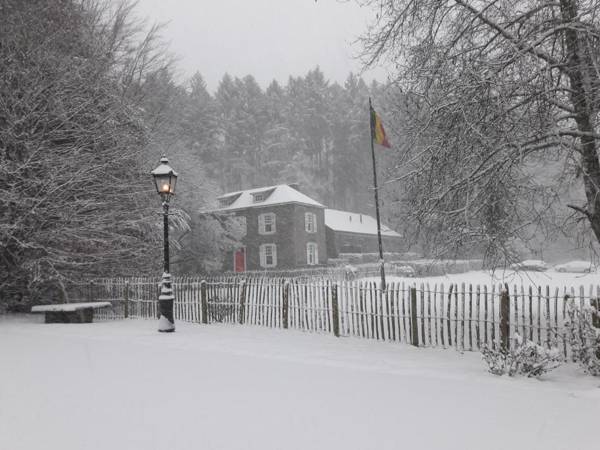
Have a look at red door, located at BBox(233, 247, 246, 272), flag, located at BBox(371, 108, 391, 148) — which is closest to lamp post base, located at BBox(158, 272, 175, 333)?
flag, located at BBox(371, 108, 391, 148)

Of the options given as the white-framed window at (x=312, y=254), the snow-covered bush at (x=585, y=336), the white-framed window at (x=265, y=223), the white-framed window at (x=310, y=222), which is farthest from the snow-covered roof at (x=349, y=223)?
the snow-covered bush at (x=585, y=336)

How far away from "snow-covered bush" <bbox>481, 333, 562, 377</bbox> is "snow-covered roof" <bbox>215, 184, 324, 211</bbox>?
29.2 m

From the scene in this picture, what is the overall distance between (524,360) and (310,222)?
31688 millimetres

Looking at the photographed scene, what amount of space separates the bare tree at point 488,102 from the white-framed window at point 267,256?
27779mm

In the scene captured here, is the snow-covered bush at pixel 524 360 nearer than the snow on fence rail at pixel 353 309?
Yes

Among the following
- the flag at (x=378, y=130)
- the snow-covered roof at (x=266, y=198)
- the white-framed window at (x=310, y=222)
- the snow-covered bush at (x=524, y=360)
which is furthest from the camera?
the white-framed window at (x=310, y=222)

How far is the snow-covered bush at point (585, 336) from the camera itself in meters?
6.59

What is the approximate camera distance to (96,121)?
1521 centimetres

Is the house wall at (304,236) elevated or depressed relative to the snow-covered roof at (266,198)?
depressed

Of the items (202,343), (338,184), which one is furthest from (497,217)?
(338,184)

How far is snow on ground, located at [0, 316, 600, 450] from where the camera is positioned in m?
4.11

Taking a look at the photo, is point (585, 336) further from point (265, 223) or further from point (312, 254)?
point (312, 254)

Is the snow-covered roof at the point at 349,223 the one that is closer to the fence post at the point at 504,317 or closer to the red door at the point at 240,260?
the red door at the point at 240,260

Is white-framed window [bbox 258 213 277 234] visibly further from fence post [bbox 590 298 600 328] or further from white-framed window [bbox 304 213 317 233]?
fence post [bbox 590 298 600 328]
